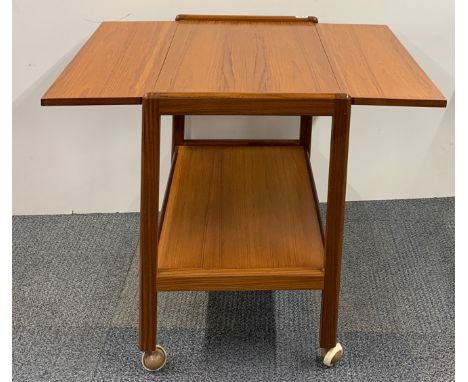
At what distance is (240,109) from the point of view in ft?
3.24

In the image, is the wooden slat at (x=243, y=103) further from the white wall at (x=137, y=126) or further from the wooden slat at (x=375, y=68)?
the white wall at (x=137, y=126)

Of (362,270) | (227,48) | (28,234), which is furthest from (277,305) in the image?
(28,234)

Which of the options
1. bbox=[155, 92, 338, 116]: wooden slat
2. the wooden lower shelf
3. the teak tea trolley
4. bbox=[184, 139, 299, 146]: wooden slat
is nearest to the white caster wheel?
the teak tea trolley

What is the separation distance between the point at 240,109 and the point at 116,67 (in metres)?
0.27

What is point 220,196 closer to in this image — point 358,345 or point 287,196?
point 287,196

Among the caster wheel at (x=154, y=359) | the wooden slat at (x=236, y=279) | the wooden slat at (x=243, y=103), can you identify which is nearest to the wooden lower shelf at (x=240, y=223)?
the wooden slat at (x=236, y=279)

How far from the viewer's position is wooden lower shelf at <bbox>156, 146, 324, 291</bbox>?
3.69 ft

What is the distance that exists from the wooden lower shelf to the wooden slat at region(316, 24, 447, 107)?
34cm

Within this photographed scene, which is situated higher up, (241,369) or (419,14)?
(419,14)

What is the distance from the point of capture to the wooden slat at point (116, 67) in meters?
0.97

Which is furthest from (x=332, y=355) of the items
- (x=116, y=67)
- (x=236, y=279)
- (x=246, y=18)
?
(x=246, y=18)

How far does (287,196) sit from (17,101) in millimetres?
805

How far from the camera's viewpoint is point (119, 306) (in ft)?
4.56

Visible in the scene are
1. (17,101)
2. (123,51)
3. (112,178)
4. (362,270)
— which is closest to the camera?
(123,51)
